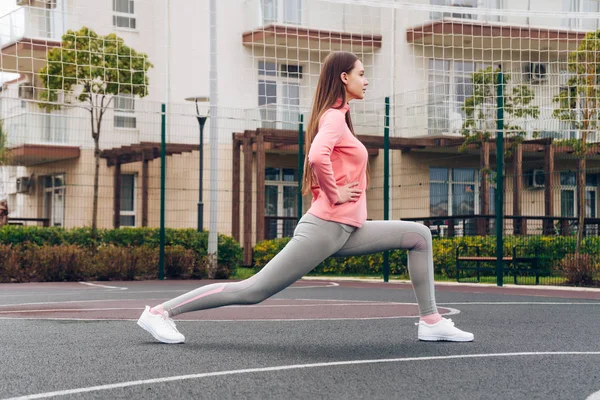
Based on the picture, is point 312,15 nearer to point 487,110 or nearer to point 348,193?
point 487,110

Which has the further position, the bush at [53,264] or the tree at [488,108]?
the tree at [488,108]

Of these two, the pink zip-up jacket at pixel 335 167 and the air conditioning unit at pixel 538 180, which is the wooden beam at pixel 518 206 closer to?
the air conditioning unit at pixel 538 180

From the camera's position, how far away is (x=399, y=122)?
70.0 feet

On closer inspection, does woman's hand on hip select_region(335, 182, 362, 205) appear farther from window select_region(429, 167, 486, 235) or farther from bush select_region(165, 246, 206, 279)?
window select_region(429, 167, 486, 235)

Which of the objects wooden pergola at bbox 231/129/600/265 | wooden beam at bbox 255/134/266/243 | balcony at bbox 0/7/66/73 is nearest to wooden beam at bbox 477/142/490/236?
wooden pergola at bbox 231/129/600/265

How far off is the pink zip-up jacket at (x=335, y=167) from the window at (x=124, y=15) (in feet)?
74.4

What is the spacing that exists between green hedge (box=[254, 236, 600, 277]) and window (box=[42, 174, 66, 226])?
412cm

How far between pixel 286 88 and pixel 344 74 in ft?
59.8

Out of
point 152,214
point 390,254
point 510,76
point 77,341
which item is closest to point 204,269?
point 152,214

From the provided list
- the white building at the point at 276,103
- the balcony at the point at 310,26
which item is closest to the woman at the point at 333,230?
the white building at the point at 276,103

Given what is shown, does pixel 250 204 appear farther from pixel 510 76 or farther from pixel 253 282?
pixel 253 282

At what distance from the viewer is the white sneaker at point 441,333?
6.32 meters

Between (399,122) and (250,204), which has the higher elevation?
(399,122)

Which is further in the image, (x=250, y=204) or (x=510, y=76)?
(x=510, y=76)
